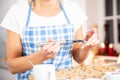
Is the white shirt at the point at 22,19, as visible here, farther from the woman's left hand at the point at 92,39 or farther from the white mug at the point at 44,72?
the white mug at the point at 44,72

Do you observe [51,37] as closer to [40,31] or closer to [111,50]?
[40,31]

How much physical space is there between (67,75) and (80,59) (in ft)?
1.30

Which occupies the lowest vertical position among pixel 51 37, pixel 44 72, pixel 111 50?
pixel 111 50

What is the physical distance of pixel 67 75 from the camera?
2.92ft

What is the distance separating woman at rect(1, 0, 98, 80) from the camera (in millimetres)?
1127

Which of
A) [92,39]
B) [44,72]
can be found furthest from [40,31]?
[44,72]

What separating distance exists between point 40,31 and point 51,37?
2.5 inches

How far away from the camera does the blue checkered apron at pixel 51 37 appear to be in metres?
1.14

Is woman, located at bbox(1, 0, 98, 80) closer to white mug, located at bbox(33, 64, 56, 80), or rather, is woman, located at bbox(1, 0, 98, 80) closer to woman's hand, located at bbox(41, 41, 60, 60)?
woman's hand, located at bbox(41, 41, 60, 60)

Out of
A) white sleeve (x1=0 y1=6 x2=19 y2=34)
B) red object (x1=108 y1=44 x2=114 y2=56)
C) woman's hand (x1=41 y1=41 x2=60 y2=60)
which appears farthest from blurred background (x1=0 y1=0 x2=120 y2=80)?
woman's hand (x1=41 y1=41 x2=60 y2=60)

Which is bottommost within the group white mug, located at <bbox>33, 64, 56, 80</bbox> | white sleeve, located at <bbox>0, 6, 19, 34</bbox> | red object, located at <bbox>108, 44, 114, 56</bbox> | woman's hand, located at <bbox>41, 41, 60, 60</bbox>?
red object, located at <bbox>108, 44, 114, 56</bbox>

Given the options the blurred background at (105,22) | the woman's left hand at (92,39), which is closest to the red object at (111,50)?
the blurred background at (105,22)

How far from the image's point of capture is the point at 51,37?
1165 mm

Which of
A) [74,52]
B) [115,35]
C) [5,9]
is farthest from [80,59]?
[115,35]
